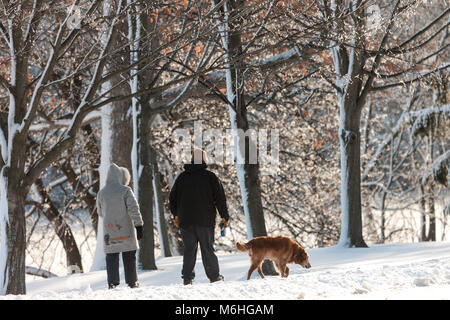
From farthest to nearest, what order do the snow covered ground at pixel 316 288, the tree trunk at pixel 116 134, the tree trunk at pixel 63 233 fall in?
1. the tree trunk at pixel 63 233
2. the tree trunk at pixel 116 134
3. the snow covered ground at pixel 316 288

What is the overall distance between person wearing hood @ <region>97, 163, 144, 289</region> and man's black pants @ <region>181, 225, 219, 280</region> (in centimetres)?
63

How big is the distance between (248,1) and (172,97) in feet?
14.9

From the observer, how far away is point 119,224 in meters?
8.49

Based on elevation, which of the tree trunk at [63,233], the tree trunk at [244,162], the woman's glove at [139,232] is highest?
the tree trunk at [244,162]

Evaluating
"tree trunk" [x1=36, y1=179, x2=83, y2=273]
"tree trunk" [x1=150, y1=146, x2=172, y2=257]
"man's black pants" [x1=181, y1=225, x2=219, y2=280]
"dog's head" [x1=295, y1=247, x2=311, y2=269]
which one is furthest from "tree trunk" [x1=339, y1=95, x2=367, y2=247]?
"tree trunk" [x1=36, y1=179, x2=83, y2=273]

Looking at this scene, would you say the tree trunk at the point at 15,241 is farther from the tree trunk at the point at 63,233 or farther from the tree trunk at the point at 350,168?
the tree trunk at the point at 63,233

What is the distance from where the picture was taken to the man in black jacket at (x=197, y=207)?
8523 mm

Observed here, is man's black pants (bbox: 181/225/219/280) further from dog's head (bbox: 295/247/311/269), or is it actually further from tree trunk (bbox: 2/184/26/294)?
tree trunk (bbox: 2/184/26/294)

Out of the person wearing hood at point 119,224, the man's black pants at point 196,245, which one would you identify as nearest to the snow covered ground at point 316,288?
the man's black pants at point 196,245

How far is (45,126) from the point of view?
1633cm

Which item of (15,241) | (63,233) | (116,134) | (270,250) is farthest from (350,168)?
(63,233)

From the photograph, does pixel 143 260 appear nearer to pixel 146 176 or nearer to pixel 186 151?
pixel 146 176

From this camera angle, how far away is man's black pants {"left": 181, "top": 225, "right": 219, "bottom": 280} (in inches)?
337

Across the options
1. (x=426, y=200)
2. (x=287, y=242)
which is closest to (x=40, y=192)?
(x=287, y=242)
